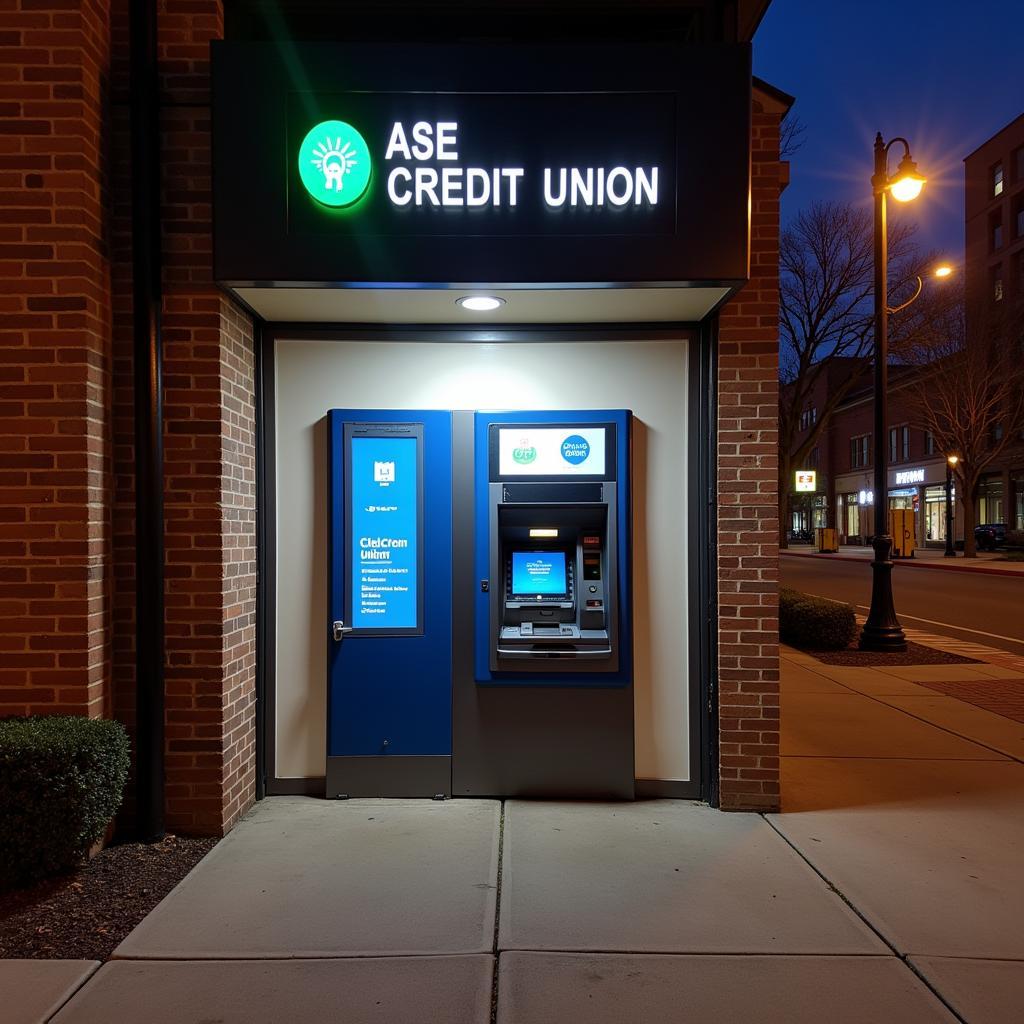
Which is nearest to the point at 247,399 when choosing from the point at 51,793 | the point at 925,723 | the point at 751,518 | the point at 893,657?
the point at 51,793

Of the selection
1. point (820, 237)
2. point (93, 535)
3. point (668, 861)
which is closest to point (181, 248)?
point (93, 535)

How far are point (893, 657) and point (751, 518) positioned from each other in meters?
7.15

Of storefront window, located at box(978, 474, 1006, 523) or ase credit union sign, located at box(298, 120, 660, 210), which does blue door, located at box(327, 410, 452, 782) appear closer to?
ase credit union sign, located at box(298, 120, 660, 210)

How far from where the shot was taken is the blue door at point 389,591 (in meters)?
5.15

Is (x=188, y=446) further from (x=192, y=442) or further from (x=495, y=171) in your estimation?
(x=495, y=171)

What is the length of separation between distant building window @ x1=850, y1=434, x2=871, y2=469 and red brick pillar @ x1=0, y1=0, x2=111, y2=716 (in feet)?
193

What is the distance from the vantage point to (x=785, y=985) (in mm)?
3100

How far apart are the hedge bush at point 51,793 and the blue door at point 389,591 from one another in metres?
1.55

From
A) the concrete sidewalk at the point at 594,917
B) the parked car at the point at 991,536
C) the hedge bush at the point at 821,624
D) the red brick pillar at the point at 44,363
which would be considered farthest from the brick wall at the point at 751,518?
the parked car at the point at 991,536

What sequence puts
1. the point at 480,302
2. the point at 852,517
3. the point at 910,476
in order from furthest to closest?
the point at 852,517, the point at 910,476, the point at 480,302

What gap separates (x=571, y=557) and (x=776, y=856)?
2.08 meters

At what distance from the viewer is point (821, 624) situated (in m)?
11.4

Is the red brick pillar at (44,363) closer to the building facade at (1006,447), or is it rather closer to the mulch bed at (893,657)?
the mulch bed at (893,657)

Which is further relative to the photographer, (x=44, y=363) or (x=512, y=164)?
(x=512, y=164)
